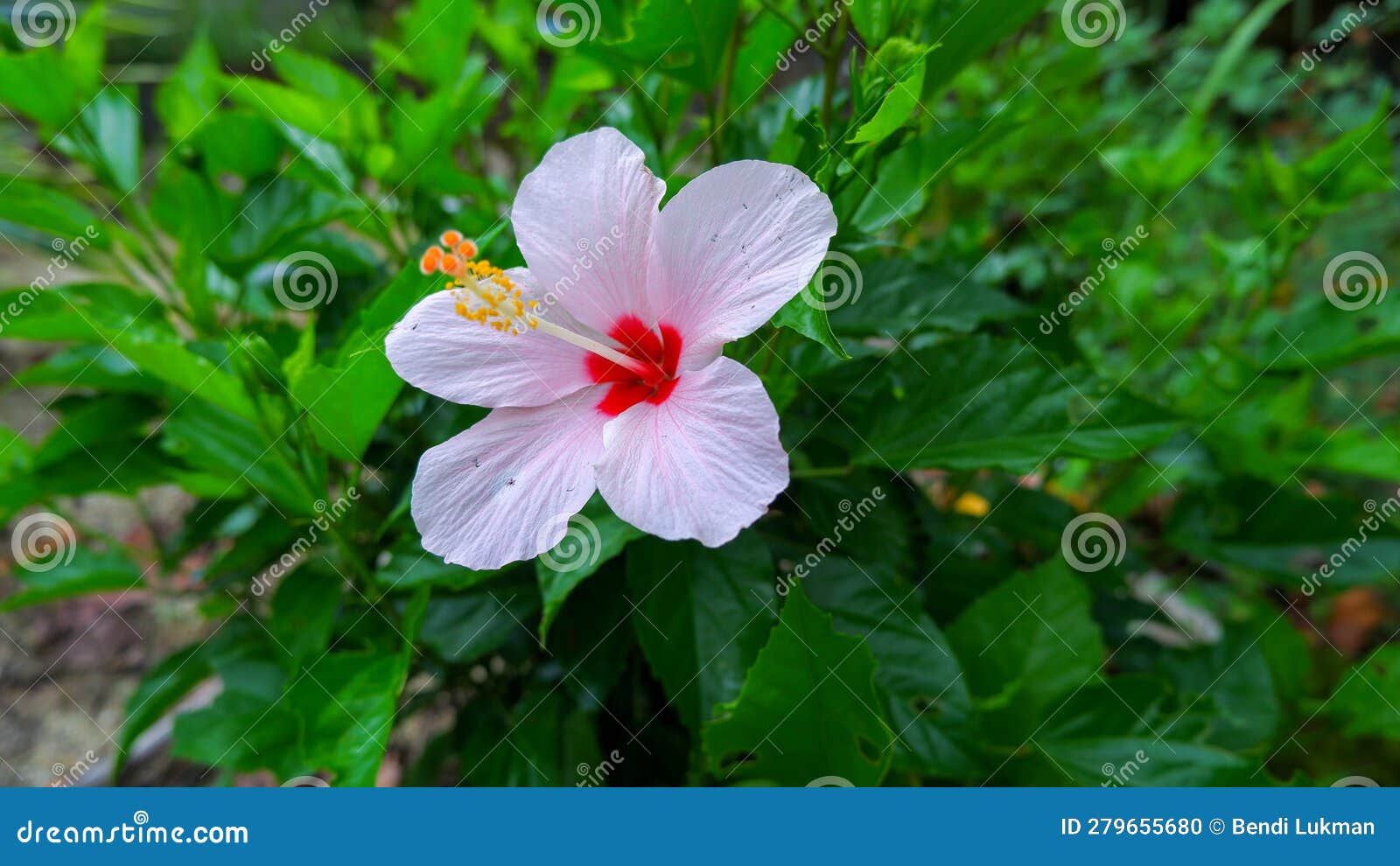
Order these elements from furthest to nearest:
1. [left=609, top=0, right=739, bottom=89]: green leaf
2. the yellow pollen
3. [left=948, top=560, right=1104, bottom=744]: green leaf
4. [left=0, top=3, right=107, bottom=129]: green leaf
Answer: [left=0, top=3, right=107, bottom=129]: green leaf → [left=948, top=560, right=1104, bottom=744]: green leaf → [left=609, top=0, right=739, bottom=89]: green leaf → the yellow pollen

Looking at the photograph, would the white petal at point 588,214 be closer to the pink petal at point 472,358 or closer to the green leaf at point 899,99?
the pink petal at point 472,358

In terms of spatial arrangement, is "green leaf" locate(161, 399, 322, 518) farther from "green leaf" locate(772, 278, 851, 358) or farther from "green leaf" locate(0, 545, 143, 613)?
"green leaf" locate(772, 278, 851, 358)

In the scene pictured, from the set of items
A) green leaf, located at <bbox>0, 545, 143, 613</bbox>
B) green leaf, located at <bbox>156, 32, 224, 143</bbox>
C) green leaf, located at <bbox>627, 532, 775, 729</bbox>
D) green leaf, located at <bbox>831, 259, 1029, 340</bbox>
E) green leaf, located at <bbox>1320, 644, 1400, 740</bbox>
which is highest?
green leaf, located at <bbox>156, 32, 224, 143</bbox>

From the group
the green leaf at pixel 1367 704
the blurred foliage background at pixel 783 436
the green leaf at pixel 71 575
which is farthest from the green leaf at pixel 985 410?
the green leaf at pixel 71 575

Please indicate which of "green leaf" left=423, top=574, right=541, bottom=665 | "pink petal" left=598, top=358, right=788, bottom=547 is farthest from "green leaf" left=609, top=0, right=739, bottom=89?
"green leaf" left=423, top=574, right=541, bottom=665

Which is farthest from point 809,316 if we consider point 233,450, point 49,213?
point 49,213

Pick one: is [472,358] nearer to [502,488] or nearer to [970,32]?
[502,488]

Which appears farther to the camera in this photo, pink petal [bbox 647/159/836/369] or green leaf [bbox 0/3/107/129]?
green leaf [bbox 0/3/107/129]

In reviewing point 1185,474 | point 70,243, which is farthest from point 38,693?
point 1185,474
